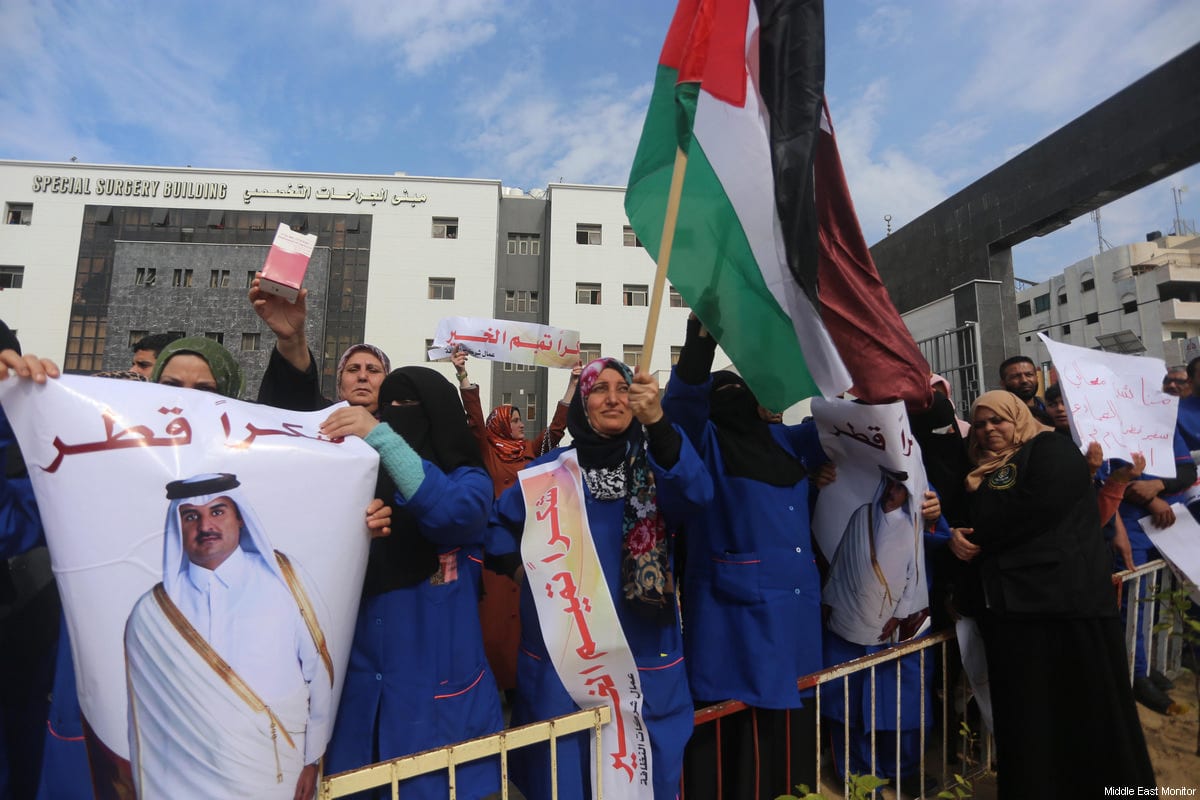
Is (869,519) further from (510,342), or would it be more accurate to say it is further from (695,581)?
(510,342)

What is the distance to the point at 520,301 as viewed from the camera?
26.7 meters

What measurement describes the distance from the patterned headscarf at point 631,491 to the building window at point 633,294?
2371 centimetres

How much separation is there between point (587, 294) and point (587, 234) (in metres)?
2.64

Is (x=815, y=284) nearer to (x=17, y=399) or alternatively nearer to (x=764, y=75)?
(x=764, y=75)

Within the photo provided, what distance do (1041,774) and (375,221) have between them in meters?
27.4

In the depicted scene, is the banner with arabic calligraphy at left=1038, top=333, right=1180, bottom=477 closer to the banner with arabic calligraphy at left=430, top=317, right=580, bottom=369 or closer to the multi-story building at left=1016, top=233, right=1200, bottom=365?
the banner with arabic calligraphy at left=430, top=317, right=580, bottom=369

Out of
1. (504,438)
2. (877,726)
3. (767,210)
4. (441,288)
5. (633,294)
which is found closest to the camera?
(767,210)

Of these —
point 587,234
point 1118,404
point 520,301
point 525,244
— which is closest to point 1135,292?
point 587,234

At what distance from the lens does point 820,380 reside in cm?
200

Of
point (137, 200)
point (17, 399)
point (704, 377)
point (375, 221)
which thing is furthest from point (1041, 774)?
point (137, 200)

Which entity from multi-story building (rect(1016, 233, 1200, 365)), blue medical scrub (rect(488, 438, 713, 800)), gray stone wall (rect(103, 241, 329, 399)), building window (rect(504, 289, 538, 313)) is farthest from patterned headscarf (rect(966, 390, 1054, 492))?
multi-story building (rect(1016, 233, 1200, 365))

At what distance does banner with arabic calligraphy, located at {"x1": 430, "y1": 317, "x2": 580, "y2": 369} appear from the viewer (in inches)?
233

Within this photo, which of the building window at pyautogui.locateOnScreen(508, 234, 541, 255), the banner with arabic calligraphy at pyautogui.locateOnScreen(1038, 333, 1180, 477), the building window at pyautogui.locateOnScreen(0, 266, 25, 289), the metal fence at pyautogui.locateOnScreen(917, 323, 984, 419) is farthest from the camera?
the building window at pyautogui.locateOnScreen(508, 234, 541, 255)

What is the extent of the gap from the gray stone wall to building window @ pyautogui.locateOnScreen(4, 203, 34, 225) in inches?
166
